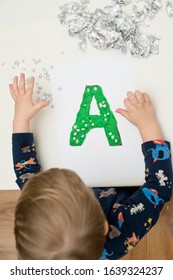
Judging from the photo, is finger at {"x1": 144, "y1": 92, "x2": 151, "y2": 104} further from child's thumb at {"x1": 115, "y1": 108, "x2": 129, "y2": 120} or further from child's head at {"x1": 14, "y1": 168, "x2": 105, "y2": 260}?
child's head at {"x1": 14, "y1": 168, "x2": 105, "y2": 260}

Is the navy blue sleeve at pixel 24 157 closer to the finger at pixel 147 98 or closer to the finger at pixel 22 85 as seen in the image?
the finger at pixel 22 85

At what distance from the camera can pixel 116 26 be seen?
29.4 inches

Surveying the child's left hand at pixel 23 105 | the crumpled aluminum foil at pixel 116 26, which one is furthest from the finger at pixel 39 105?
the crumpled aluminum foil at pixel 116 26

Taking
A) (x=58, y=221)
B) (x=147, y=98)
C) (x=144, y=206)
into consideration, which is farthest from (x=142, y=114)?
(x=58, y=221)

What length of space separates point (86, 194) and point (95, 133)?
7.9 inches

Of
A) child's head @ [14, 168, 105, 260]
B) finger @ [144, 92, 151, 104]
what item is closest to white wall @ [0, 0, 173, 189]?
finger @ [144, 92, 151, 104]

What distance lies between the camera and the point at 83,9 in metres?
0.77

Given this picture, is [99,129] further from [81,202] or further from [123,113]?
[81,202]

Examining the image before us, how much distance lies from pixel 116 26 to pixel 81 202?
374 millimetres

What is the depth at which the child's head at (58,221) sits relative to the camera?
1.79 feet

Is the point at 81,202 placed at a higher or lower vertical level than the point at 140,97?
lower

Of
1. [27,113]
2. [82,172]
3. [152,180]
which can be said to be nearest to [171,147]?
[152,180]

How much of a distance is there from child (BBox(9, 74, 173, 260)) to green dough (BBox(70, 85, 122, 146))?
0.03 m
